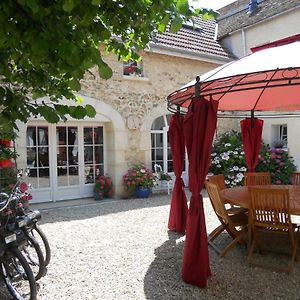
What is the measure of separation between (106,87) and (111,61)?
0.73 meters

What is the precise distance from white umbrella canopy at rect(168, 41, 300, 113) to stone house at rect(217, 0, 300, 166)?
152 inches

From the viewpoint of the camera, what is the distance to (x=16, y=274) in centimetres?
344

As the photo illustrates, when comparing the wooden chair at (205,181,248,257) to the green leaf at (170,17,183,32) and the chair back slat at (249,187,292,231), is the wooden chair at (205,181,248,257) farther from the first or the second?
the green leaf at (170,17,183,32)

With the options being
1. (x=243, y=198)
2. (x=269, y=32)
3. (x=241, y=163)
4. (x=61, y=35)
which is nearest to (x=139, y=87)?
(x=241, y=163)

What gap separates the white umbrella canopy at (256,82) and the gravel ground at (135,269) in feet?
7.00

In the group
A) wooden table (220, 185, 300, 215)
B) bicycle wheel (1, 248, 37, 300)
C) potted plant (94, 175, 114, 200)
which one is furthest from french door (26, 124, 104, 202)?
bicycle wheel (1, 248, 37, 300)

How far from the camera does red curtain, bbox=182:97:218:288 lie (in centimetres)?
371

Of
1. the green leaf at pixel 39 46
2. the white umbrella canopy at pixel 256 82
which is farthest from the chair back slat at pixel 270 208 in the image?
the green leaf at pixel 39 46

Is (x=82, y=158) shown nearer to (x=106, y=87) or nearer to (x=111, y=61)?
(x=106, y=87)

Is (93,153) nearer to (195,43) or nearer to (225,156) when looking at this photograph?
(225,156)

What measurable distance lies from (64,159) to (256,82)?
6.16 meters

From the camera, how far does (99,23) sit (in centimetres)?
214

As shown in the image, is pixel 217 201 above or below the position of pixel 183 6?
below

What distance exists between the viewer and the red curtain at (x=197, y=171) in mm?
3715
